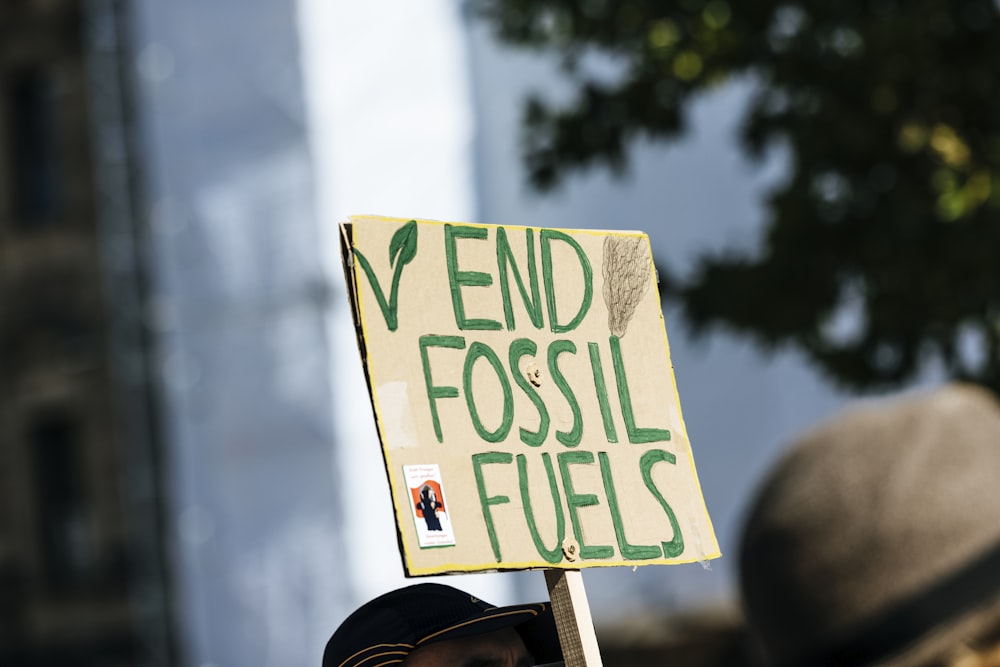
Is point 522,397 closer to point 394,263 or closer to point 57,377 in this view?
point 394,263

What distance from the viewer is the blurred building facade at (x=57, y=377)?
1603 centimetres

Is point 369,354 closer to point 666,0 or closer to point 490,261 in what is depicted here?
point 490,261

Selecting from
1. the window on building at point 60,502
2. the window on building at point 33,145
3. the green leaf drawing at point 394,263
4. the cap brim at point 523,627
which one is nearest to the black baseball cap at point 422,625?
the cap brim at point 523,627

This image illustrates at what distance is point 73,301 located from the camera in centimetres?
1631

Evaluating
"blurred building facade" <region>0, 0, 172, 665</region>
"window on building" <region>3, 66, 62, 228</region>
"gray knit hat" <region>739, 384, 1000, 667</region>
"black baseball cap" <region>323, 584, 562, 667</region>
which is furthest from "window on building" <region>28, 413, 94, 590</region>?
"black baseball cap" <region>323, 584, 562, 667</region>

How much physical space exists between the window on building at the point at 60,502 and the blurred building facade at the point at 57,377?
0.04 feet

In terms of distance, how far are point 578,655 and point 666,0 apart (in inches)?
169

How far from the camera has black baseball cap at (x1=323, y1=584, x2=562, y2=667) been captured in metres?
1.92

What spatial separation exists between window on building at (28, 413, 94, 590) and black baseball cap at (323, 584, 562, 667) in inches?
580

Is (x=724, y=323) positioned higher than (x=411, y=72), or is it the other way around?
(x=411, y=72)

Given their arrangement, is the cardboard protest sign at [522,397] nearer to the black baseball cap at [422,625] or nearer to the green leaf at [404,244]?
the green leaf at [404,244]

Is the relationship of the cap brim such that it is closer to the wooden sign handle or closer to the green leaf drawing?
the wooden sign handle

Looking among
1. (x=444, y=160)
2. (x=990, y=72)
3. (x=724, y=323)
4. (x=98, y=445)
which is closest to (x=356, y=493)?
(x=444, y=160)

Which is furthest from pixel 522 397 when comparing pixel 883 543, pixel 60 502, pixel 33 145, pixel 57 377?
pixel 33 145
